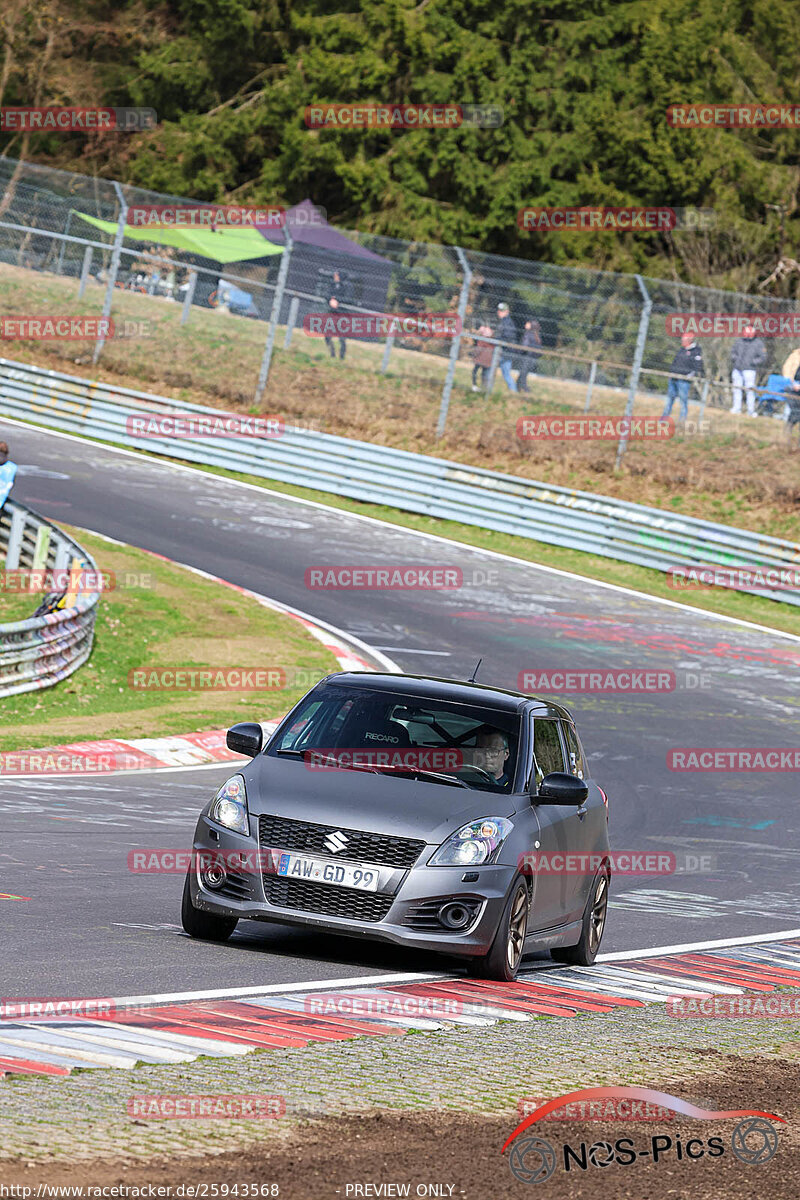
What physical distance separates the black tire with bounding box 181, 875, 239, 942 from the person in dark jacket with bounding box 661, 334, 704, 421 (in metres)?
23.4

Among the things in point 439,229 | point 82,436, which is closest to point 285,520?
point 82,436

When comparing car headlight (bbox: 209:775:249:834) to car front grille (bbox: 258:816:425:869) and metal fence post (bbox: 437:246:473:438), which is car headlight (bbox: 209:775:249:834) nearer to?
car front grille (bbox: 258:816:425:869)

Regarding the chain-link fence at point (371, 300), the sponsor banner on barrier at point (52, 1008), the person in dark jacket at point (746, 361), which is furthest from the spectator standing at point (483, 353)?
the sponsor banner on barrier at point (52, 1008)

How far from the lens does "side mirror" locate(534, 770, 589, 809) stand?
8891 mm

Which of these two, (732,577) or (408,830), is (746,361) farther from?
(408,830)

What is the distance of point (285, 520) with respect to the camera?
2938 cm

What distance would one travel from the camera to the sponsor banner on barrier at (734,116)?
191 ft

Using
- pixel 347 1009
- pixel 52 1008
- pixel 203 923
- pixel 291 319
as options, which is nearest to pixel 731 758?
pixel 203 923

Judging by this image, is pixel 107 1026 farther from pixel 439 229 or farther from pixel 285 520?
pixel 439 229

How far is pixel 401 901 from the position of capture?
26.7ft

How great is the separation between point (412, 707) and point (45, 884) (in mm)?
2423

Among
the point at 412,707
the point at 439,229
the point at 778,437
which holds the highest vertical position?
the point at 439,229

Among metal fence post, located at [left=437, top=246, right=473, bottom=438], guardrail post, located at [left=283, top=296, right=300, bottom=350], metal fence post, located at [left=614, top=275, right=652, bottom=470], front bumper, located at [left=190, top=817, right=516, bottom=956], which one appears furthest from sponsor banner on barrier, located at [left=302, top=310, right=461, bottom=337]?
front bumper, located at [left=190, top=817, right=516, bottom=956]

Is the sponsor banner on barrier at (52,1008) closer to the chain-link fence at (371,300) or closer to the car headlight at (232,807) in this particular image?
the car headlight at (232,807)
